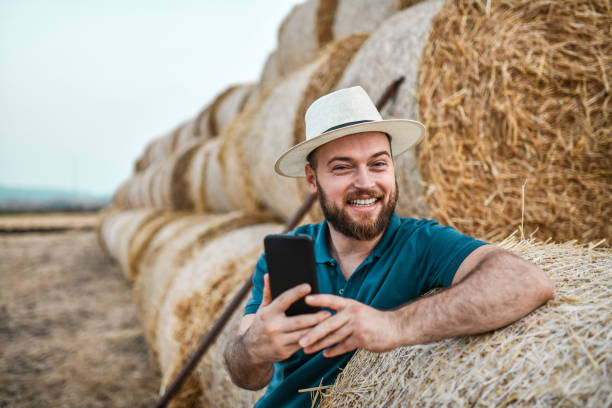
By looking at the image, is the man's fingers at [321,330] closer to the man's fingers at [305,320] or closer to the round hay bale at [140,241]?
the man's fingers at [305,320]

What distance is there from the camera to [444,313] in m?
1.13

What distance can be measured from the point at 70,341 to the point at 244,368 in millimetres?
3882

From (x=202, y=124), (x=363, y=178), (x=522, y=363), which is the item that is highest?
(x=363, y=178)

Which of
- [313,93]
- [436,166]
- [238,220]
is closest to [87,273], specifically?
[238,220]

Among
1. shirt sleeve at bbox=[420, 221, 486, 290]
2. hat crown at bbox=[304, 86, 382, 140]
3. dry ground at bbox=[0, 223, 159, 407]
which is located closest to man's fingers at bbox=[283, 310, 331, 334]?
shirt sleeve at bbox=[420, 221, 486, 290]

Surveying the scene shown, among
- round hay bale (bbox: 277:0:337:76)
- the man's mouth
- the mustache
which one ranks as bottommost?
the man's mouth

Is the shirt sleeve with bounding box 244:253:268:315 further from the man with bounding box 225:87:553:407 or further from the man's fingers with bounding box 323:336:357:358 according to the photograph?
the man's fingers with bounding box 323:336:357:358

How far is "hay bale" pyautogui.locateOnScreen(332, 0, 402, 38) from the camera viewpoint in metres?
3.39

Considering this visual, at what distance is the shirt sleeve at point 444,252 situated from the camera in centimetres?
136

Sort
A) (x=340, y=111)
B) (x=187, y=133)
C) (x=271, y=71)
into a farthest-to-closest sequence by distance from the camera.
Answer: (x=187, y=133)
(x=271, y=71)
(x=340, y=111)

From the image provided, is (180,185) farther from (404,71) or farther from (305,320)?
(305,320)

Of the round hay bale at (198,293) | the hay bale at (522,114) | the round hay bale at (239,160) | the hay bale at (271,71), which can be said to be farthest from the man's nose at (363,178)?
the hay bale at (271,71)

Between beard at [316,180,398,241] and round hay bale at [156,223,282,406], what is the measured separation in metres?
1.53

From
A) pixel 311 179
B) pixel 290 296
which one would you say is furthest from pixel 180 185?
pixel 290 296
